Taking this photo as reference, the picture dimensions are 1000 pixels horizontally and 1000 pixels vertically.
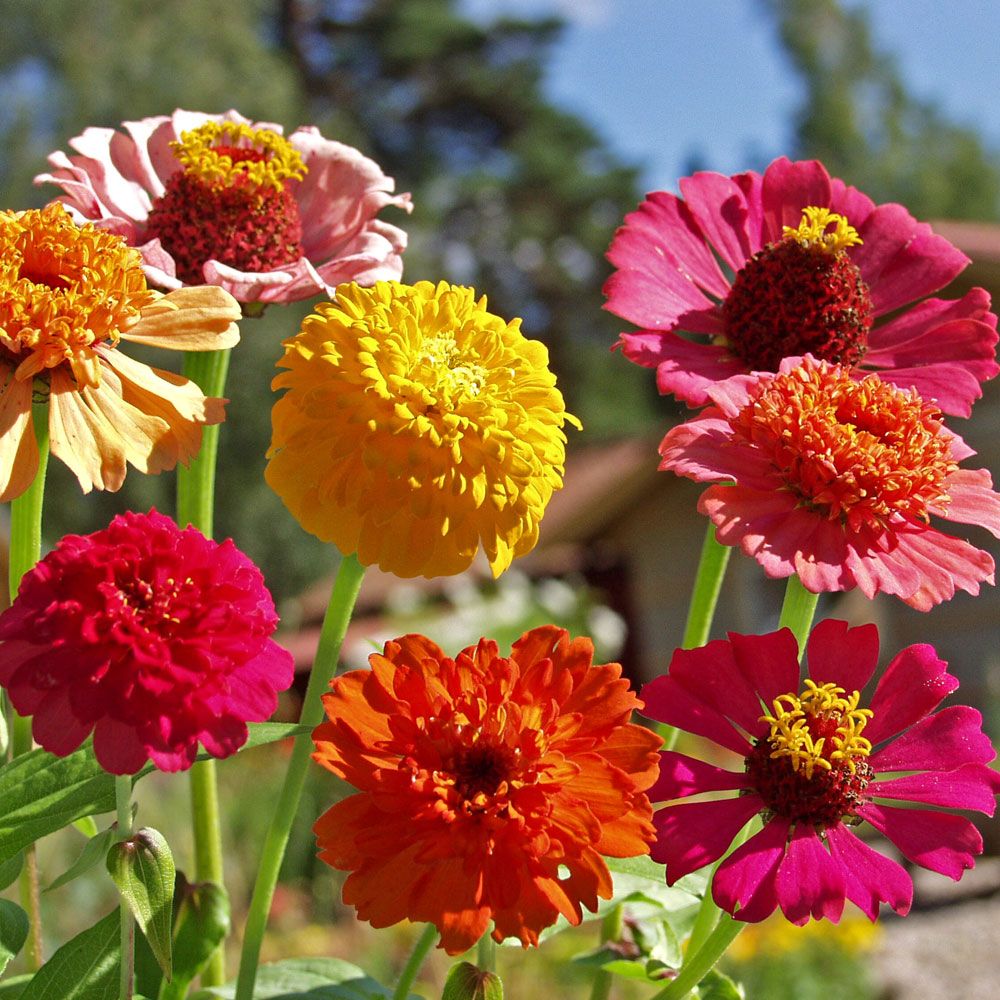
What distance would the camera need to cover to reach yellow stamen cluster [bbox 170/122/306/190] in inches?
26.0

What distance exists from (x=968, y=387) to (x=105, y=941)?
0.46 meters

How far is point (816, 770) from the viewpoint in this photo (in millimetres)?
499

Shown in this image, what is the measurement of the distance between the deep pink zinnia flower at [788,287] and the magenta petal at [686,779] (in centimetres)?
17

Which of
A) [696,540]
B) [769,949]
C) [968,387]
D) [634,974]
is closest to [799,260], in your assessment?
[968,387]

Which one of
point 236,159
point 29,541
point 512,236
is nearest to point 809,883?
point 29,541

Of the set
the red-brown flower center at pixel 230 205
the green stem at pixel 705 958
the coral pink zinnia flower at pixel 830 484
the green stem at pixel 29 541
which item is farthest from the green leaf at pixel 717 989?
the red-brown flower center at pixel 230 205

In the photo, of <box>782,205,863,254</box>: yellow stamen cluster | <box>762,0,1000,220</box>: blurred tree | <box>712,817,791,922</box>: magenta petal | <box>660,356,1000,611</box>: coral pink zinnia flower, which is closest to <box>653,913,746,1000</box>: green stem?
<box>712,817,791,922</box>: magenta petal

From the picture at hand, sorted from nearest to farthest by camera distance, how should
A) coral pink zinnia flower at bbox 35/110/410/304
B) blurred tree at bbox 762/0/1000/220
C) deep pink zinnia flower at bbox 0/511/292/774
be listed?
deep pink zinnia flower at bbox 0/511/292/774, coral pink zinnia flower at bbox 35/110/410/304, blurred tree at bbox 762/0/1000/220

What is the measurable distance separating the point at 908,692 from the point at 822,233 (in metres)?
0.26

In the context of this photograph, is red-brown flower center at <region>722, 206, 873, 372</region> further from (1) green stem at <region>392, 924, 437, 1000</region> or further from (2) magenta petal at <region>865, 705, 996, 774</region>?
(1) green stem at <region>392, 924, 437, 1000</region>

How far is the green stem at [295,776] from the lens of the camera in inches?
19.8

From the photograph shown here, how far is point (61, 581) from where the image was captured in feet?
1.43

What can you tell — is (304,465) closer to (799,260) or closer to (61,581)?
(61,581)

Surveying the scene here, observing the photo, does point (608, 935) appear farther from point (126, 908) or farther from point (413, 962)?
point (126, 908)
